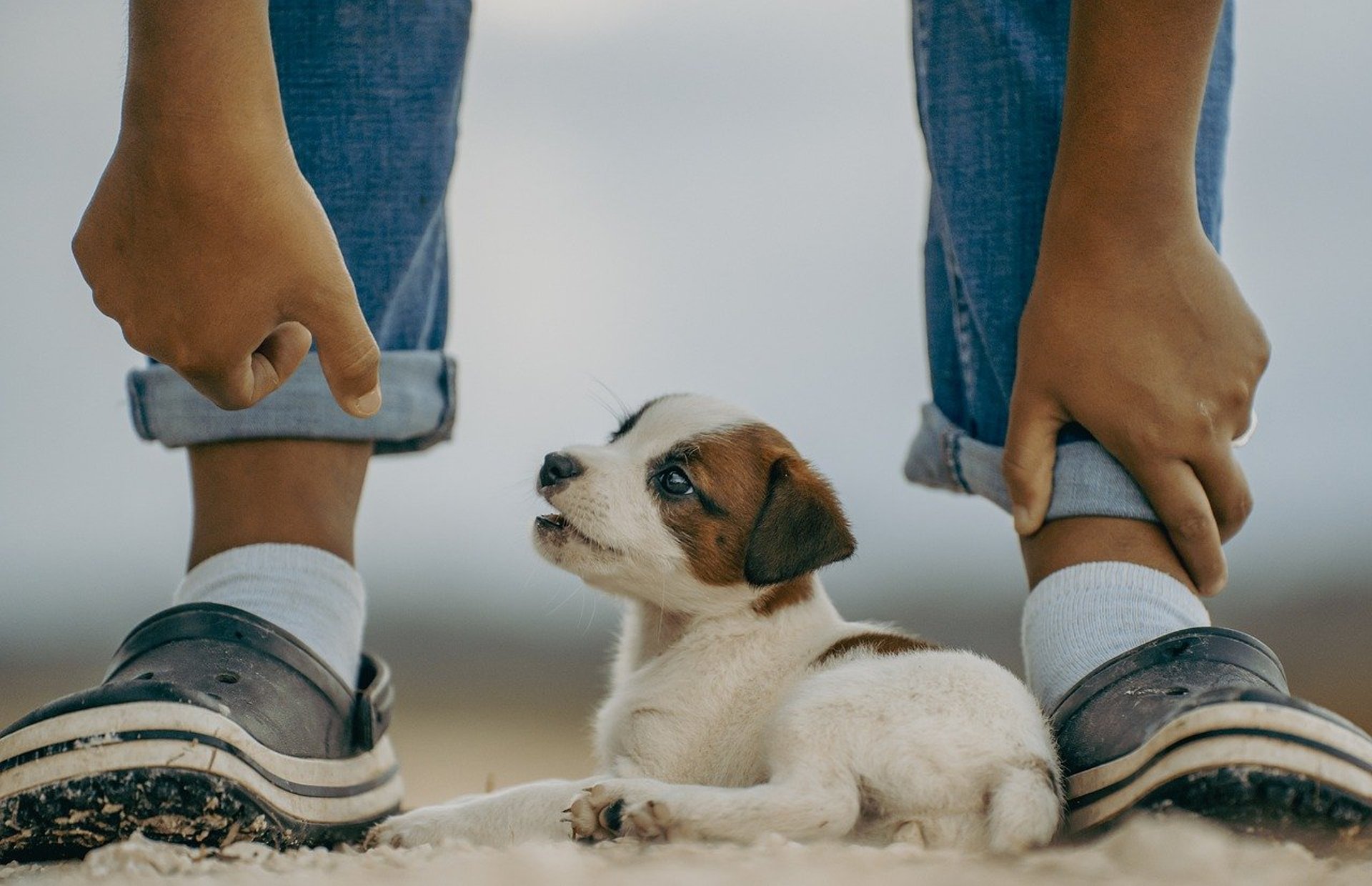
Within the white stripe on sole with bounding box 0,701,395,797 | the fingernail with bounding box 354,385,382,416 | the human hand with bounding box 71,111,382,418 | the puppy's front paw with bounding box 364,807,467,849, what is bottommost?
the puppy's front paw with bounding box 364,807,467,849

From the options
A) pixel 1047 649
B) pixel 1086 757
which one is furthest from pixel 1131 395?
pixel 1086 757

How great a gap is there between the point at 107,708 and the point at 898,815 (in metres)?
0.96

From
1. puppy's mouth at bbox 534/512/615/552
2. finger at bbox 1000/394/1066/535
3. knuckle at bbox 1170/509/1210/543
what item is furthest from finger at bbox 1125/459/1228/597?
puppy's mouth at bbox 534/512/615/552

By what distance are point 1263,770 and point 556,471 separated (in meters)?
1.13

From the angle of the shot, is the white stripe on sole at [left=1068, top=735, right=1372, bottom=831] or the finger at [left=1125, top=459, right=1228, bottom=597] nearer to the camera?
the white stripe on sole at [left=1068, top=735, right=1372, bottom=831]

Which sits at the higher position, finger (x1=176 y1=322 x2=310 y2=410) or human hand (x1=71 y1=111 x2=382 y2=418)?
human hand (x1=71 y1=111 x2=382 y2=418)

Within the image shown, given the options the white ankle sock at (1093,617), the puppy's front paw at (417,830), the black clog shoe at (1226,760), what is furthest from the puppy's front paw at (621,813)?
the white ankle sock at (1093,617)

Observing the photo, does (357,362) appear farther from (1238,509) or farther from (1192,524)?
(1238,509)

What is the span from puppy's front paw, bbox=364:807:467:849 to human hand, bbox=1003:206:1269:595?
107cm

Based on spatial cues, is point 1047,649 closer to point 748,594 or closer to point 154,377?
point 748,594

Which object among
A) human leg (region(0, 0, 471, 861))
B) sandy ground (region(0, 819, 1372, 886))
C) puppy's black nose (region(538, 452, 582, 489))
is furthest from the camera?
puppy's black nose (region(538, 452, 582, 489))

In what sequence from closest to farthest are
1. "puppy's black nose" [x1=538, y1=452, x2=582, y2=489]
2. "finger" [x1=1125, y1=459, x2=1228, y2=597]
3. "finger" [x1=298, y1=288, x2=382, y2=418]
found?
"finger" [x1=298, y1=288, x2=382, y2=418]
"finger" [x1=1125, y1=459, x2=1228, y2=597]
"puppy's black nose" [x1=538, y1=452, x2=582, y2=489]

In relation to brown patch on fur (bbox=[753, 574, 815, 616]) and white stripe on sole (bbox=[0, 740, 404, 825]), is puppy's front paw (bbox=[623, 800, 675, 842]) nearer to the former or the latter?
white stripe on sole (bbox=[0, 740, 404, 825])

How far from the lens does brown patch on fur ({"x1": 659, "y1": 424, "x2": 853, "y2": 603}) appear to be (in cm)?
204
